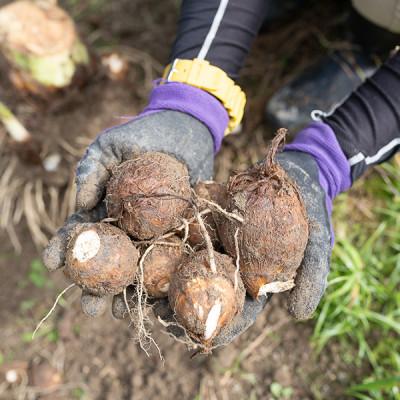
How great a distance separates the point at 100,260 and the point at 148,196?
10.2 inches

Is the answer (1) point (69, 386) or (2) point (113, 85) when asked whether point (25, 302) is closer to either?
(1) point (69, 386)

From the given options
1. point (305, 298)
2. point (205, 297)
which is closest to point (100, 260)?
point (205, 297)

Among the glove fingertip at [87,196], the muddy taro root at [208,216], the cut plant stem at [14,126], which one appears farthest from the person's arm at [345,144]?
the cut plant stem at [14,126]

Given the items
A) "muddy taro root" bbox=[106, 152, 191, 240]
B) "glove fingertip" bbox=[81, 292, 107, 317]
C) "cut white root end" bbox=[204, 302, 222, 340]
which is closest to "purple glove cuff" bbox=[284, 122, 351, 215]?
"muddy taro root" bbox=[106, 152, 191, 240]

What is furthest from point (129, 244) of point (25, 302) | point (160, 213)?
point (25, 302)

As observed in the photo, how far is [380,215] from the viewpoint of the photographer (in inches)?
96.3

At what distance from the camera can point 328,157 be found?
70.0 inches

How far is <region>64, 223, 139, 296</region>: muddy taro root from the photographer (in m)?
1.48

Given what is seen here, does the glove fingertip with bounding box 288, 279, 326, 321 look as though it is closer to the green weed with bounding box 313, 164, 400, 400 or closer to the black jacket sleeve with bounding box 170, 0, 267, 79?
the green weed with bounding box 313, 164, 400, 400

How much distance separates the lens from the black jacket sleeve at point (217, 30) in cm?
193

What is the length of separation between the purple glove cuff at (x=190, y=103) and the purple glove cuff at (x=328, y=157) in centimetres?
31

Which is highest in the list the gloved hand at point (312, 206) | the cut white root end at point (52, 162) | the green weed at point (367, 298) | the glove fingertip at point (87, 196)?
the gloved hand at point (312, 206)

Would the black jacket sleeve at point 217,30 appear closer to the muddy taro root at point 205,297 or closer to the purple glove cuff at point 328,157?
the purple glove cuff at point 328,157

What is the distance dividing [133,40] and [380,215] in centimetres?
190
